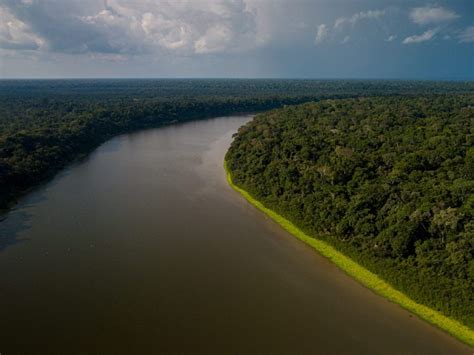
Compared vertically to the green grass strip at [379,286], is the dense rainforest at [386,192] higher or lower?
higher

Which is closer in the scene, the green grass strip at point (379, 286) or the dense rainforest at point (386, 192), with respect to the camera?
the green grass strip at point (379, 286)

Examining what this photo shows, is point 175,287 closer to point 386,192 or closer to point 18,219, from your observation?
point 386,192

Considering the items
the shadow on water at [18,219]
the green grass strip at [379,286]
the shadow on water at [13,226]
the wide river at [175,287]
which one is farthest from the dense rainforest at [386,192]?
the shadow on water at [13,226]

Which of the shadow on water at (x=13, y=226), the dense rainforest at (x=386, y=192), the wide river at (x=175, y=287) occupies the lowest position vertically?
the wide river at (x=175, y=287)

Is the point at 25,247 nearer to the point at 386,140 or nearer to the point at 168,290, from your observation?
the point at 168,290

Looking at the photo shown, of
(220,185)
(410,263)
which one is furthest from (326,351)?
(220,185)

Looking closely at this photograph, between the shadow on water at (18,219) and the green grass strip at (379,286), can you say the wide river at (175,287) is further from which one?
the green grass strip at (379,286)

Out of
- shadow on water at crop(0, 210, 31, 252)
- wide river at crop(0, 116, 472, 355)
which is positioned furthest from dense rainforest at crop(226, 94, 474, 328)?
shadow on water at crop(0, 210, 31, 252)
